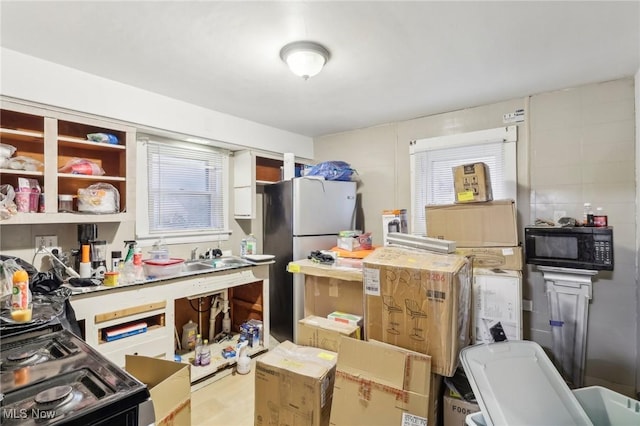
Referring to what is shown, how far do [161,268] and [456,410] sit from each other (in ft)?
7.23

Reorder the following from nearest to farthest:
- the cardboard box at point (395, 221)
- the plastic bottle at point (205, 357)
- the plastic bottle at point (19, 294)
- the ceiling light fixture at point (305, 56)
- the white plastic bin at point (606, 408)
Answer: the plastic bottle at point (19, 294), the white plastic bin at point (606, 408), the ceiling light fixture at point (305, 56), the plastic bottle at point (205, 357), the cardboard box at point (395, 221)

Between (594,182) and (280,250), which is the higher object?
(594,182)

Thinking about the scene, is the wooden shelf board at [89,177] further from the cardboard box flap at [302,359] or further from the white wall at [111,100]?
the cardboard box flap at [302,359]

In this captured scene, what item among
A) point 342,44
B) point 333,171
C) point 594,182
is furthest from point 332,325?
point 594,182

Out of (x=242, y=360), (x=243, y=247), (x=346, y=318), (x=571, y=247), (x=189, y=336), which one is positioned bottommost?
(x=242, y=360)

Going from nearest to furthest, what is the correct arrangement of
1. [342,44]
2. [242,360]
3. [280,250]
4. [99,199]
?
[342,44], [99,199], [242,360], [280,250]

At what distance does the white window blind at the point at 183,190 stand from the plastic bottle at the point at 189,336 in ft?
2.95

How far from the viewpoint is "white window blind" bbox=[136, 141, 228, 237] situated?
2.98 metres

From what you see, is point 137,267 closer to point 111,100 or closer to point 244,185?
point 111,100

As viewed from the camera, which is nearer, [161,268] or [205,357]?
[161,268]

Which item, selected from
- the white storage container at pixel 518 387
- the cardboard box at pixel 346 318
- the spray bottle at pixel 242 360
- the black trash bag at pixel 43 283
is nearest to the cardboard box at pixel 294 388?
the cardboard box at pixel 346 318

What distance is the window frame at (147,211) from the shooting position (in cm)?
288

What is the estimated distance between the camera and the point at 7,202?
6.37 feet

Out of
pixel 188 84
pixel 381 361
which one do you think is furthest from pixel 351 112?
pixel 381 361
